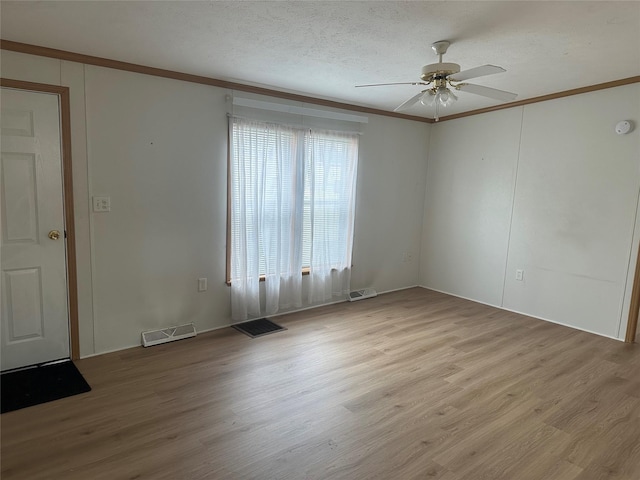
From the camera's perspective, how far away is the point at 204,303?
3580mm

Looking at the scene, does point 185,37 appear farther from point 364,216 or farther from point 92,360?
point 364,216

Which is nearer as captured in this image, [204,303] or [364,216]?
[204,303]

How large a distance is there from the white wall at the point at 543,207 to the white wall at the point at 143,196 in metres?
3.01

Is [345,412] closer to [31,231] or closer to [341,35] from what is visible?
[341,35]

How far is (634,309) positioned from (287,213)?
335 centimetres

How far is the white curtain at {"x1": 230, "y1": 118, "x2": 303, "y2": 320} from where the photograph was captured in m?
3.56

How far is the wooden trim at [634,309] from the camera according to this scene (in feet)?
11.2

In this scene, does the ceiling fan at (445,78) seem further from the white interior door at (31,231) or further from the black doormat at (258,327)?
the white interior door at (31,231)

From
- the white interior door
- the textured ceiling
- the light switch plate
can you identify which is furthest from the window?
the white interior door

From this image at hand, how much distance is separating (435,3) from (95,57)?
94.6 inches

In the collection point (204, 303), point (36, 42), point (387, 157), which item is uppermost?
point (36, 42)

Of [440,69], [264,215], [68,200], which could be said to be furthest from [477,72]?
[68,200]

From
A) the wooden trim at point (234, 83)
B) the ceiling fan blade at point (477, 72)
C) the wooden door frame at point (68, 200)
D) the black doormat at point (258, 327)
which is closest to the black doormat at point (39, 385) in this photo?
the wooden door frame at point (68, 200)

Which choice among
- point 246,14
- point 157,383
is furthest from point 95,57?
point 157,383
